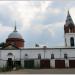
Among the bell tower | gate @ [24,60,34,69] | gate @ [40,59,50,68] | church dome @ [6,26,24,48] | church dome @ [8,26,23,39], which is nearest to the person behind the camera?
gate @ [40,59,50,68]

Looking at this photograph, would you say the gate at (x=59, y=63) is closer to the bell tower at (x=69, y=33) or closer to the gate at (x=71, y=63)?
the gate at (x=71, y=63)

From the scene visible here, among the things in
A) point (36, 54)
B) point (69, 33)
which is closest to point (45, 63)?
point (36, 54)

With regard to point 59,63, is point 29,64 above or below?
below

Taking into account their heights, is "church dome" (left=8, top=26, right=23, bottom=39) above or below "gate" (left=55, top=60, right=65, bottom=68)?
above

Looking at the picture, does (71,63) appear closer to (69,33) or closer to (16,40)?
(69,33)

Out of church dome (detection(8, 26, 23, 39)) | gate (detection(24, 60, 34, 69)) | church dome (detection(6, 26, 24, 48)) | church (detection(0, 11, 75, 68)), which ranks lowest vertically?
gate (detection(24, 60, 34, 69))

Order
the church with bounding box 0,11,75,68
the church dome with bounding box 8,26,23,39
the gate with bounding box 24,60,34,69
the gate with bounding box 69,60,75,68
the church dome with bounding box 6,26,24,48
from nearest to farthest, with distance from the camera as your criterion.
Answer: the gate with bounding box 69,60,75,68, the gate with bounding box 24,60,34,69, the church with bounding box 0,11,75,68, the church dome with bounding box 6,26,24,48, the church dome with bounding box 8,26,23,39

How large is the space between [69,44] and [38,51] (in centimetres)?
712

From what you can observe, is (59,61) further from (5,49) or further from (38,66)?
(5,49)

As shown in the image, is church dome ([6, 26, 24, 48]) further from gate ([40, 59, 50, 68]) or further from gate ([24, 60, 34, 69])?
gate ([40, 59, 50, 68])

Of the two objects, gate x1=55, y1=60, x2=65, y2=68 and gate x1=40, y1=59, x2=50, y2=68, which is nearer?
gate x1=55, y1=60, x2=65, y2=68

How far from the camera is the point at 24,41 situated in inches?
2170

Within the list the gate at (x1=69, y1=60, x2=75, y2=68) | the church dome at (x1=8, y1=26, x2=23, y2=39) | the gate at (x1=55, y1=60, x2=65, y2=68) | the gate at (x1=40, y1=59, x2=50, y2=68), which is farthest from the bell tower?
the church dome at (x1=8, y1=26, x2=23, y2=39)

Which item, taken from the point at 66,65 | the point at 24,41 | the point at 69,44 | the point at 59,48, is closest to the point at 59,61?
the point at 66,65
